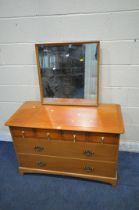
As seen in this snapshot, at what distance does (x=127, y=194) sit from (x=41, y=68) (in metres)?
1.48

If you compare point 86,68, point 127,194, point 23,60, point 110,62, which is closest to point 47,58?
point 23,60

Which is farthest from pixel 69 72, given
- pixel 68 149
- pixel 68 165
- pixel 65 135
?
pixel 68 165

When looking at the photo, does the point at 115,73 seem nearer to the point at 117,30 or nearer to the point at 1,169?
the point at 117,30

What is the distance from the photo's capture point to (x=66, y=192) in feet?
5.24

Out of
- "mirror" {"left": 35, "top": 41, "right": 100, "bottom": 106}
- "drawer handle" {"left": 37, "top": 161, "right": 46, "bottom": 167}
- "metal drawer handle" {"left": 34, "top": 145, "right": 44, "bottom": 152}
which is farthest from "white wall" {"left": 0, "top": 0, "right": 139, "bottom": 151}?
"drawer handle" {"left": 37, "top": 161, "right": 46, "bottom": 167}

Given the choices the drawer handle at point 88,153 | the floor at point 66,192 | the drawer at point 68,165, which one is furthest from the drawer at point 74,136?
the floor at point 66,192

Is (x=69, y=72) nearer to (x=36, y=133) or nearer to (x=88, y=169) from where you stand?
(x=36, y=133)

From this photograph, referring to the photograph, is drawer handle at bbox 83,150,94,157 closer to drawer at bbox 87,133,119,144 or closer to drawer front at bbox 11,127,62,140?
drawer at bbox 87,133,119,144

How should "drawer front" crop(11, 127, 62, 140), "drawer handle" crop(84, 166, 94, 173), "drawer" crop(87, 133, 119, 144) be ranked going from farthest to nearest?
"drawer handle" crop(84, 166, 94, 173) → "drawer front" crop(11, 127, 62, 140) → "drawer" crop(87, 133, 119, 144)

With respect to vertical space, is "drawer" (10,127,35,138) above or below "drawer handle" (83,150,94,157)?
above

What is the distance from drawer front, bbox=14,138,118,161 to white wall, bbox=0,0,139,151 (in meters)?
0.57

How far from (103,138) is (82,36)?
958 mm

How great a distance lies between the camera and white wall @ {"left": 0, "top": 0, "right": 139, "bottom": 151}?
4.79 ft

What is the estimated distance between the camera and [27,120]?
1515 millimetres
